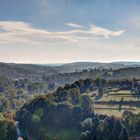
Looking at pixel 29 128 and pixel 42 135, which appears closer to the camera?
pixel 42 135

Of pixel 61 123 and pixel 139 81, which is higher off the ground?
pixel 139 81

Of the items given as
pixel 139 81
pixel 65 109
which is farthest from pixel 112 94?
pixel 65 109

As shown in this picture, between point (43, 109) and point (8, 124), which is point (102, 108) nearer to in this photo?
point (43, 109)

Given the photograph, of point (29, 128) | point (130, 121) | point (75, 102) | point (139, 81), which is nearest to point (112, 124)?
point (130, 121)

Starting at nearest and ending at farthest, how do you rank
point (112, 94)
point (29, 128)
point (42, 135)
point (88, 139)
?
point (88, 139) < point (42, 135) < point (29, 128) < point (112, 94)

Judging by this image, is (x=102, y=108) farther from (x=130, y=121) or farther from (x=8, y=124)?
(x=8, y=124)

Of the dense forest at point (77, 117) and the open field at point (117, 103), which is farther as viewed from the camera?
the open field at point (117, 103)

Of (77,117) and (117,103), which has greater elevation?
(117,103)

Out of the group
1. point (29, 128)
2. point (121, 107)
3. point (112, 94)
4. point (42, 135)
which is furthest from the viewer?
point (112, 94)

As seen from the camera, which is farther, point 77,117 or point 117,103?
point 117,103

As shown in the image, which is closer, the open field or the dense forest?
the dense forest
